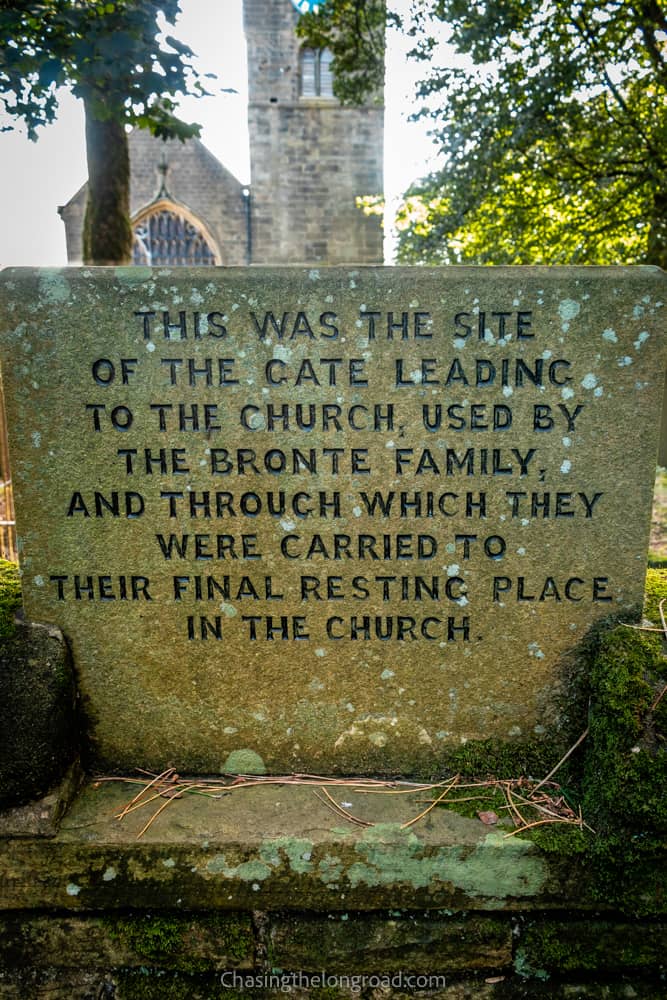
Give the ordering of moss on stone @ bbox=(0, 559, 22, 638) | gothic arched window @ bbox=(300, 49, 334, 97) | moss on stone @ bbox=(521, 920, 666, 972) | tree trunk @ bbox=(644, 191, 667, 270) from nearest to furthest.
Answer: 1. moss on stone @ bbox=(521, 920, 666, 972)
2. moss on stone @ bbox=(0, 559, 22, 638)
3. tree trunk @ bbox=(644, 191, 667, 270)
4. gothic arched window @ bbox=(300, 49, 334, 97)

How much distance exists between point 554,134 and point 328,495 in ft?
25.8

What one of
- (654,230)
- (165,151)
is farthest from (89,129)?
(165,151)

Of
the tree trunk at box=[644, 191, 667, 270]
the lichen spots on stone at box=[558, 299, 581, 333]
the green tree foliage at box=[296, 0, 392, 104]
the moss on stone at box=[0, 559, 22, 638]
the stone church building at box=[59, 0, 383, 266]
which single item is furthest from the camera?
the stone church building at box=[59, 0, 383, 266]

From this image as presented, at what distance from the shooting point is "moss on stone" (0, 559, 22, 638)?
7.48 ft

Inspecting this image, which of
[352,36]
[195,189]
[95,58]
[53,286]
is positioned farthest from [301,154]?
[53,286]

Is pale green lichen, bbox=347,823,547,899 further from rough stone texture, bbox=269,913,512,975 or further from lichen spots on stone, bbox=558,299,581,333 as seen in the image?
lichen spots on stone, bbox=558,299,581,333

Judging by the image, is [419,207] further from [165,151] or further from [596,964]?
[596,964]

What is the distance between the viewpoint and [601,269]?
2.13 meters

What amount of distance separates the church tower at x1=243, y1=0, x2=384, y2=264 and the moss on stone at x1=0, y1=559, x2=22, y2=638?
17.0 m

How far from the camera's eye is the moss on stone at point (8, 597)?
2.28 meters

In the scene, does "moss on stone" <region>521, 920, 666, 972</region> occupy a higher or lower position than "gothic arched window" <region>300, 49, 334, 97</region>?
lower

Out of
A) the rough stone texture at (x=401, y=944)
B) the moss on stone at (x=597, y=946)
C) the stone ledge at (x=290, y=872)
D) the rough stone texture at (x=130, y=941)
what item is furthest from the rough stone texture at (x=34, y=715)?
the moss on stone at (x=597, y=946)

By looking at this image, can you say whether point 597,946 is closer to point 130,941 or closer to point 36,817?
point 130,941

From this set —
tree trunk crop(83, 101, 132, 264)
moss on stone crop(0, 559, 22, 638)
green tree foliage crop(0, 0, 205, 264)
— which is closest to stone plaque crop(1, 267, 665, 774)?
moss on stone crop(0, 559, 22, 638)
